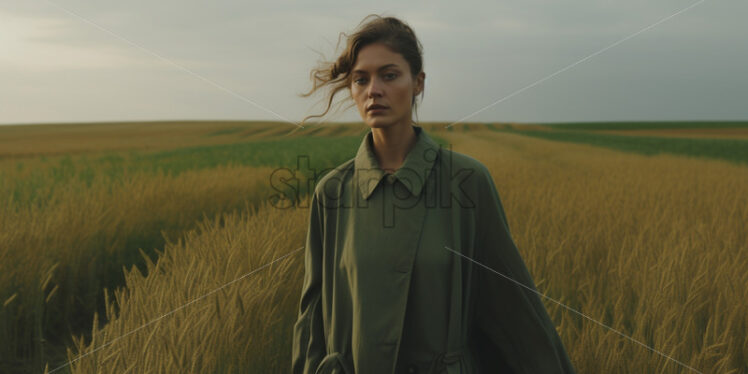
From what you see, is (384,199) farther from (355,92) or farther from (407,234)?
(355,92)

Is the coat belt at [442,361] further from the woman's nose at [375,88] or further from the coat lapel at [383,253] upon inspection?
the woman's nose at [375,88]

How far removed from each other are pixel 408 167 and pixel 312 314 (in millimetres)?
481

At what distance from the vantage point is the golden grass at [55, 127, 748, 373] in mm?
1739

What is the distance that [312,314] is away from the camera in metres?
1.29

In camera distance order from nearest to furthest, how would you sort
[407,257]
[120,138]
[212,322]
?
[407,257] < [212,322] < [120,138]

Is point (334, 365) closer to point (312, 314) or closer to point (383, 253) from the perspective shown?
point (312, 314)

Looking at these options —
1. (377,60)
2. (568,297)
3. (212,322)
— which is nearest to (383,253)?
(377,60)

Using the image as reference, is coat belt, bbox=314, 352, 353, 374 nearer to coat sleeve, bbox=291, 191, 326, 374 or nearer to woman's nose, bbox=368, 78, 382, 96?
coat sleeve, bbox=291, 191, 326, 374

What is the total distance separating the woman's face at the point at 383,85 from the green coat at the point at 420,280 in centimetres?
10

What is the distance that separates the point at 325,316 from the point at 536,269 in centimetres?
175

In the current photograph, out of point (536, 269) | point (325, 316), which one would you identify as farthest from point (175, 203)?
point (325, 316)

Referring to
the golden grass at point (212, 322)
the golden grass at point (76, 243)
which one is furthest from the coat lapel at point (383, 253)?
the golden grass at point (76, 243)

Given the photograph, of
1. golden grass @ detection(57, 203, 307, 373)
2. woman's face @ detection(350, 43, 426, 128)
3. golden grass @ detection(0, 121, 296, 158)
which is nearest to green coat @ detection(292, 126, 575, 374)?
woman's face @ detection(350, 43, 426, 128)

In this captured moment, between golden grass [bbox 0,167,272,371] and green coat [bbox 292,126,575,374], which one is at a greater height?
green coat [bbox 292,126,575,374]
